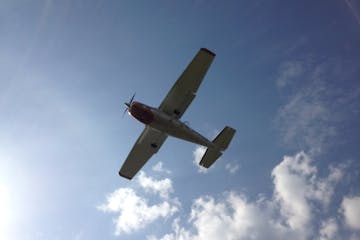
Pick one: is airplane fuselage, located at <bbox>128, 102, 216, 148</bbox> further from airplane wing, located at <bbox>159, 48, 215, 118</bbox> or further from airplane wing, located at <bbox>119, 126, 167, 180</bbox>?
airplane wing, located at <bbox>119, 126, 167, 180</bbox>

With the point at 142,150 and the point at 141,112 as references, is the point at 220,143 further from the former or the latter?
the point at 141,112

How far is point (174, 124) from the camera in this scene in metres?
27.4

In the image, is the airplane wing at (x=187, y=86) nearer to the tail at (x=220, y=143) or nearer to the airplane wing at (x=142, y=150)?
the airplane wing at (x=142, y=150)

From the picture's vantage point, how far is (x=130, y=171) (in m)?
29.9

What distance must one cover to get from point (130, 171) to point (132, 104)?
6.18 meters

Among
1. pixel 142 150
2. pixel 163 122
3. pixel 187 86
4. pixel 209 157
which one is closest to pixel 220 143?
pixel 209 157

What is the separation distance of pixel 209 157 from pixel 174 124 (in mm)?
4562

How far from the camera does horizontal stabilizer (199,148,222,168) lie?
29581 millimetres

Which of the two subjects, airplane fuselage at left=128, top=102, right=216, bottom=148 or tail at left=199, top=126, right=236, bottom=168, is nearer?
airplane fuselage at left=128, top=102, right=216, bottom=148

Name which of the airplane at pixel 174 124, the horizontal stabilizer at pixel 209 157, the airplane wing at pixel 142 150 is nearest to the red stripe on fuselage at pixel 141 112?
the airplane at pixel 174 124

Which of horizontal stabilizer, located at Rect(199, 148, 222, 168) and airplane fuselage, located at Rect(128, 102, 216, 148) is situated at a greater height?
airplane fuselage, located at Rect(128, 102, 216, 148)

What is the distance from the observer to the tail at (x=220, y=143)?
96.9ft

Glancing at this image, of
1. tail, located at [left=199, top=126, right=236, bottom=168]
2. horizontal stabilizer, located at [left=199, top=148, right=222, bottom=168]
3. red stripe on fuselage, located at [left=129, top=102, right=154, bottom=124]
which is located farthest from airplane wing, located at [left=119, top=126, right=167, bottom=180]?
tail, located at [left=199, top=126, right=236, bottom=168]

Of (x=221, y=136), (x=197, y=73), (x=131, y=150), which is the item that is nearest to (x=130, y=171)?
(x=131, y=150)
